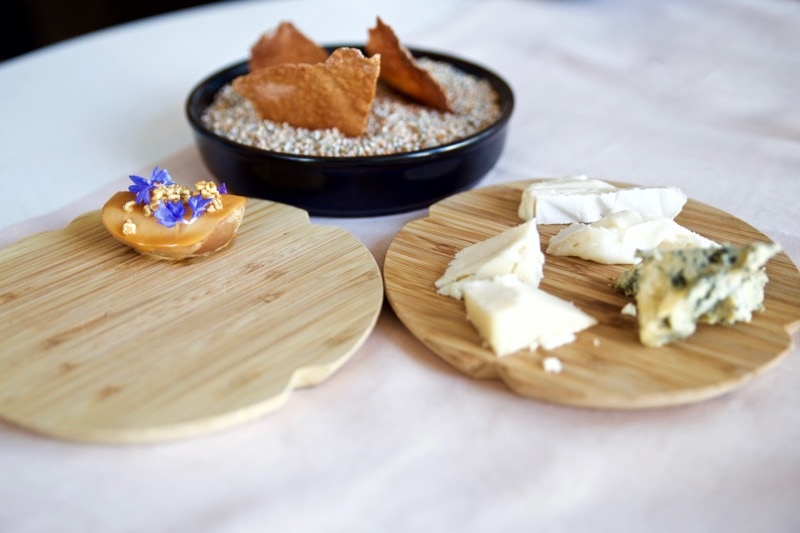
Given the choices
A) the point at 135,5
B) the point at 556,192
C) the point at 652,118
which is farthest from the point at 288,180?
the point at 135,5

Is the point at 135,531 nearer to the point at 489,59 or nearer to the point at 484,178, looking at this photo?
the point at 484,178

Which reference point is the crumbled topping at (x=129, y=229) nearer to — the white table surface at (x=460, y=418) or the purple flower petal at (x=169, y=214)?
the purple flower petal at (x=169, y=214)

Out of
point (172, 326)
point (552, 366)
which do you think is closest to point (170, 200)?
point (172, 326)

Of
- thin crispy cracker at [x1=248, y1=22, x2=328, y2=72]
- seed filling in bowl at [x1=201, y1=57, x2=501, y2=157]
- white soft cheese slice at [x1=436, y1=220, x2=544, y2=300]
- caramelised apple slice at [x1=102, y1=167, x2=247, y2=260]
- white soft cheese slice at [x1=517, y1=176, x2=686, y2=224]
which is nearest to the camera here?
white soft cheese slice at [x1=436, y1=220, x2=544, y2=300]

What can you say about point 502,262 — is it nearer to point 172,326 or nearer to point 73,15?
point 172,326

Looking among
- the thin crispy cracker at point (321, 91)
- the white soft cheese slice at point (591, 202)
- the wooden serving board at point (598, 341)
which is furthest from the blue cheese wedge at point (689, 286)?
the thin crispy cracker at point (321, 91)

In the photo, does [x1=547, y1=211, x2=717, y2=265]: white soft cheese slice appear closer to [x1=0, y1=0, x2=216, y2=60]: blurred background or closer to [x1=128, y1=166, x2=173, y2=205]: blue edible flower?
[x1=128, y1=166, x2=173, y2=205]: blue edible flower

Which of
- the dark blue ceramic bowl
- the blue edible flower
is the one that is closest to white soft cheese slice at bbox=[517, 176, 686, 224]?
the dark blue ceramic bowl
